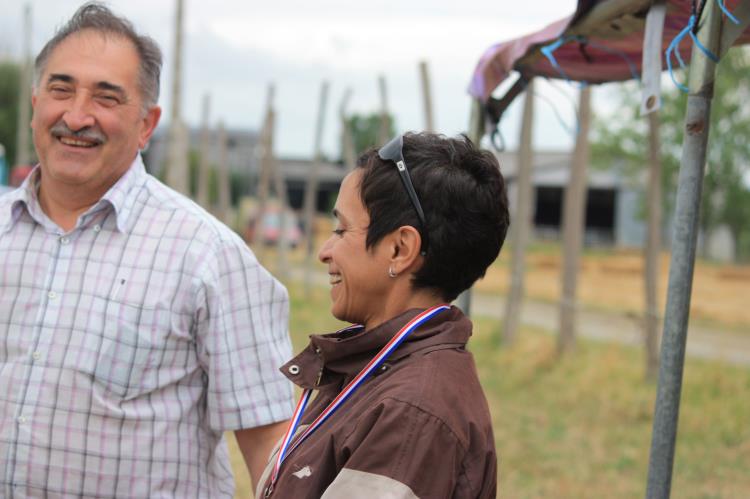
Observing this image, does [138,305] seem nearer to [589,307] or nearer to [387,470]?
[387,470]

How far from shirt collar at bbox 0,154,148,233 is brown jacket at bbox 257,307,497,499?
0.87 m

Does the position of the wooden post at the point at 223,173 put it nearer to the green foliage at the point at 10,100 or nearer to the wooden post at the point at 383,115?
the wooden post at the point at 383,115

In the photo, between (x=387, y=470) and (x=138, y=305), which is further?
(x=138, y=305)

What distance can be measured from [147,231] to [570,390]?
19.6ft

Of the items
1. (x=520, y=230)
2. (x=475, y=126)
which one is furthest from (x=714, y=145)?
(x=475, y=126)

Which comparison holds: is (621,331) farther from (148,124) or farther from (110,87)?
(110,87)

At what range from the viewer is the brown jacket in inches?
52.3

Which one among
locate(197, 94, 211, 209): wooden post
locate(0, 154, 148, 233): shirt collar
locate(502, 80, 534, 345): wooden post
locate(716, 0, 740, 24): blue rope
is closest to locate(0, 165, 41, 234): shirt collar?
locate(0, 154, 148, 233): shirt collar

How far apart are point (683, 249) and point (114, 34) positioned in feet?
4.84

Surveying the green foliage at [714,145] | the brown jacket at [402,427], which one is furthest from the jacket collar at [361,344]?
the green foliage at [714,145]

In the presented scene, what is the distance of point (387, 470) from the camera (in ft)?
4.35

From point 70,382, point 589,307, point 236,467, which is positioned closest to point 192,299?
point 70,382

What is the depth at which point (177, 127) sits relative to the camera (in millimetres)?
12750

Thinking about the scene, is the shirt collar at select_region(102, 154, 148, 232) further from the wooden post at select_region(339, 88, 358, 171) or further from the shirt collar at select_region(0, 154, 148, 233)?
the wooden post at select_region(339, 88, 358, 171)
